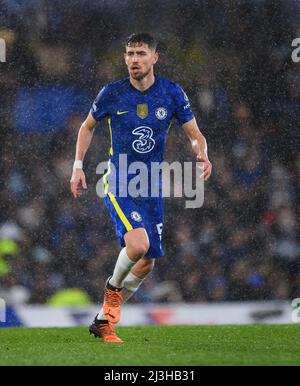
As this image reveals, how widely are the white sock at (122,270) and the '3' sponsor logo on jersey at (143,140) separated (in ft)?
2.42

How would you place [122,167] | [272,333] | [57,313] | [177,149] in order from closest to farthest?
1. [122,167]
2. [272,333]
3. [57,313]
4. [177,149]

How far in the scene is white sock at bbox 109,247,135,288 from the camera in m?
6.82

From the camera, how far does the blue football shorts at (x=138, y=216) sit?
681cm

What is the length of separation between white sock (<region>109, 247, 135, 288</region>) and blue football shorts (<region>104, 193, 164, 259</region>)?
15 cm

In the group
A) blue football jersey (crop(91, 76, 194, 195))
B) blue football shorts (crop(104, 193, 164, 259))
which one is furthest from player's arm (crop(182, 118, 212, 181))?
blue football shorts (crop(104, 193, 164, 259))

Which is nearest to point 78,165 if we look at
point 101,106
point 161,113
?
point 101,106

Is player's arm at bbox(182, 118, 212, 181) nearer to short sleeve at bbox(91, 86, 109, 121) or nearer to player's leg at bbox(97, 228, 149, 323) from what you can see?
short sleeve at bbox(91, 86, 109, 121)

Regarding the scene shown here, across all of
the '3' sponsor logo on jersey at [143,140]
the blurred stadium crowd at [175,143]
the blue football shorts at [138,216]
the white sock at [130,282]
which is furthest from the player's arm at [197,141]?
the blurred stadium crowd at [175,143]

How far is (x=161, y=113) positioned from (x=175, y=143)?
8.53 ft

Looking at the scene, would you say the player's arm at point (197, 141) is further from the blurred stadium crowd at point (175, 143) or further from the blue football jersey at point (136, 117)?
the blurred stadium crowd at point (175, 143)

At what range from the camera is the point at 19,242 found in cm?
941
